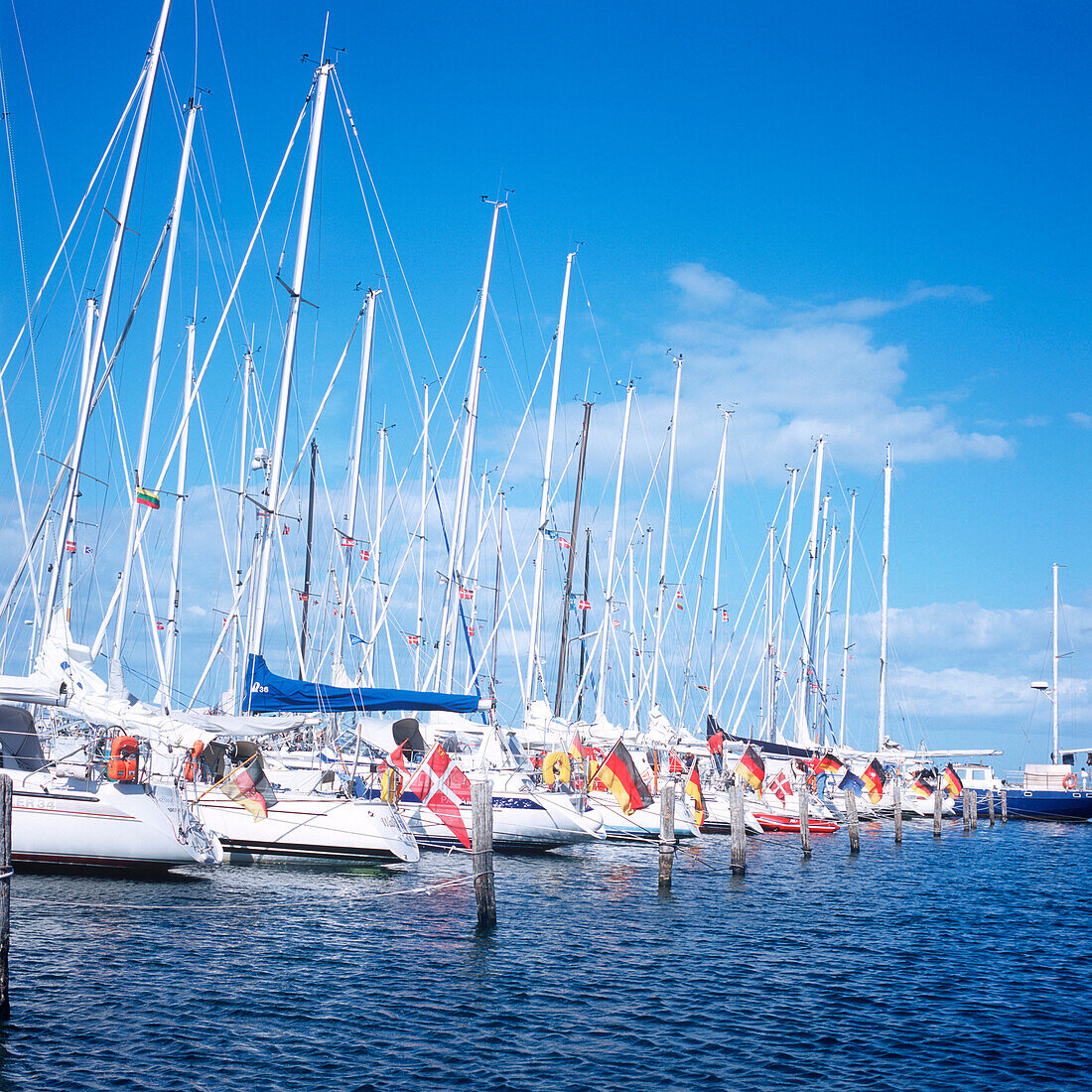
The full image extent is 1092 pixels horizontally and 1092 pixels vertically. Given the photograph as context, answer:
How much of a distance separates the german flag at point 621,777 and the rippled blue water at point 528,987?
11.5 feet

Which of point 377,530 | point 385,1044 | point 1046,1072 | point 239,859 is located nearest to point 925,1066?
point 1046,1072

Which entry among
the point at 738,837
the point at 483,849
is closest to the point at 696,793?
the point at 738,837

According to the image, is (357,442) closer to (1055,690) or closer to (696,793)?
(696,793)

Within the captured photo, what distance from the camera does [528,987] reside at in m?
17.0

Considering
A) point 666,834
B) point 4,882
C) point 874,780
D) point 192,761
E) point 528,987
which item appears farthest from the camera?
point 874,780

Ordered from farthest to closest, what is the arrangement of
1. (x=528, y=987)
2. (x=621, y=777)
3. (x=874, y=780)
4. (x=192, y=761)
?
1. (x=874, y=780)
2. (x=621, y=777)
3. (x=192, y=761)
4. (x=528, y=987)

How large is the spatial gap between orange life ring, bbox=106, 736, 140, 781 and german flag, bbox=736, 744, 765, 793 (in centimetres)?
2447

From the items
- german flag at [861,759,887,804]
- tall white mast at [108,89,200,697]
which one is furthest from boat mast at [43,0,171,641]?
german flag at [861,759,887,804]

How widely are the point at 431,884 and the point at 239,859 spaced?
202 inches

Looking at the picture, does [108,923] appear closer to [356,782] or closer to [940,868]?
[356,782]

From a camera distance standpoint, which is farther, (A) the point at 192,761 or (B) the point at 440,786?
(A) the point at 192,761

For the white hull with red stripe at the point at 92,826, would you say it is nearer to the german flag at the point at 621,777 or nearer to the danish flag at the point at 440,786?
the danish flag at the point at 440,786

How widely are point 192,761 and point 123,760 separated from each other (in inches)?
157

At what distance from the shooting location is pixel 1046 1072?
46.4 feet
